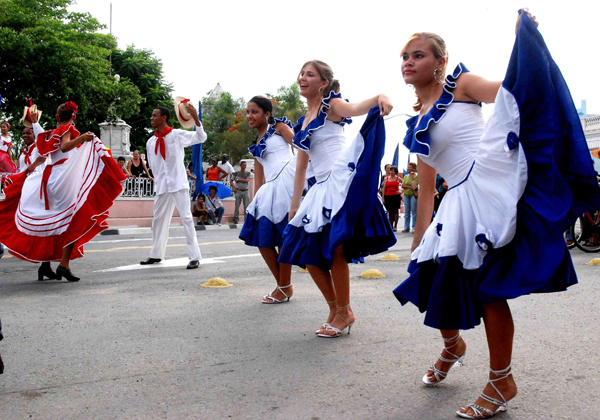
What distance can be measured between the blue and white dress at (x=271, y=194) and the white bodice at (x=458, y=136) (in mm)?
2811

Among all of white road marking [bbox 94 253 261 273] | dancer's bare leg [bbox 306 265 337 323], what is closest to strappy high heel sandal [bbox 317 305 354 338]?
dancer's bare leg [bbox 306 265 337 323]

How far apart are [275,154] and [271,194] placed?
1.37 feet

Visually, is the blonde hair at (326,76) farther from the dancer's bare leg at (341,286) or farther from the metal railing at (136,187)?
the metal railing at (136,187)

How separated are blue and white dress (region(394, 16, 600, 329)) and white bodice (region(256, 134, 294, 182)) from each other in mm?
3186

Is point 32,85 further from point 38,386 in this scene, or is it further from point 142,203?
point 38,386

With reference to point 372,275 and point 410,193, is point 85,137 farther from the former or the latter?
point 410,193

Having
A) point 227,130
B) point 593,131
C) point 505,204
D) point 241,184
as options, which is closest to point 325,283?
point 505,204

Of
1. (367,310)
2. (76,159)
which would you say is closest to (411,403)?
(367,310)

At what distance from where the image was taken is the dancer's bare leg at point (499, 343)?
9.60 ft

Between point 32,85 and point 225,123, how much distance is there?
4923cm

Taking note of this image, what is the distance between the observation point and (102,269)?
873 cm

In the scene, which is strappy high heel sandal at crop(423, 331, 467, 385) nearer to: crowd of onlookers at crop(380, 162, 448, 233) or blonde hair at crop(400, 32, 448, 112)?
blonde hair at crop(400, 32, 448, 112)

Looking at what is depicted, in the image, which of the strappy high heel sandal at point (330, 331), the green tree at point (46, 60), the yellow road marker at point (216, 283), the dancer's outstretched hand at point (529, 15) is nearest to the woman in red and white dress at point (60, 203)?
the yellow road marker at point (216, 283)

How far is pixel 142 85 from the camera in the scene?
4194 centimetres
